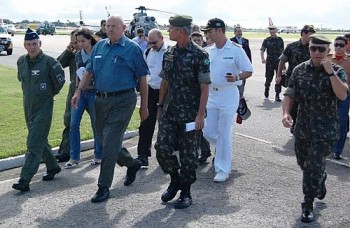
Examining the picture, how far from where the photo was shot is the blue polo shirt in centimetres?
581

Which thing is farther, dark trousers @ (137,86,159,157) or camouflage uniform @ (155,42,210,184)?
dark trousers @ (137,86,159,157)

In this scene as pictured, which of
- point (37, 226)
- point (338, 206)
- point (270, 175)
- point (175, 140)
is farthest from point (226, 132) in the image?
point (37, 226)

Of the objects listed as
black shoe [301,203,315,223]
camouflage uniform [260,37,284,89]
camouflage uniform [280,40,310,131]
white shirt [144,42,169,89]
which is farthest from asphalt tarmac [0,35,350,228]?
camouflage uniform [260,37,284,89]

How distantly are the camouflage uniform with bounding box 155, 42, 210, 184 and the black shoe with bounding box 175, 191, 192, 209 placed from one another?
0.13m

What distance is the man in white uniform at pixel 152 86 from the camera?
23.7ft

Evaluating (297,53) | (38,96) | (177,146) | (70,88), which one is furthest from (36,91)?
(297,53)

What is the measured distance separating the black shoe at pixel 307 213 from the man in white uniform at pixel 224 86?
1.55 meters

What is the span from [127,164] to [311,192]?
7.34 feet

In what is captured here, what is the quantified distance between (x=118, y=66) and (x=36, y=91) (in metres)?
1.15

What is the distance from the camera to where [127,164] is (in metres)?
6.36

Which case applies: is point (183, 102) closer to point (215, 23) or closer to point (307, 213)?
point (215, 23)

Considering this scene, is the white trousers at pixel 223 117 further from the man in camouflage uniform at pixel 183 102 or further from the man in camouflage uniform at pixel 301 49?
the man in camouflage uniform at pixel 301 49

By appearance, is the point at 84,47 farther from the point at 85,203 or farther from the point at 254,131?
the point at 254,131

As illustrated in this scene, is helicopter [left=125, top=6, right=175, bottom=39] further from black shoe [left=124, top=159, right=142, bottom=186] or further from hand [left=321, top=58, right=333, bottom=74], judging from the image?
hand [left=321, top=58, right=333, bottom=74]
